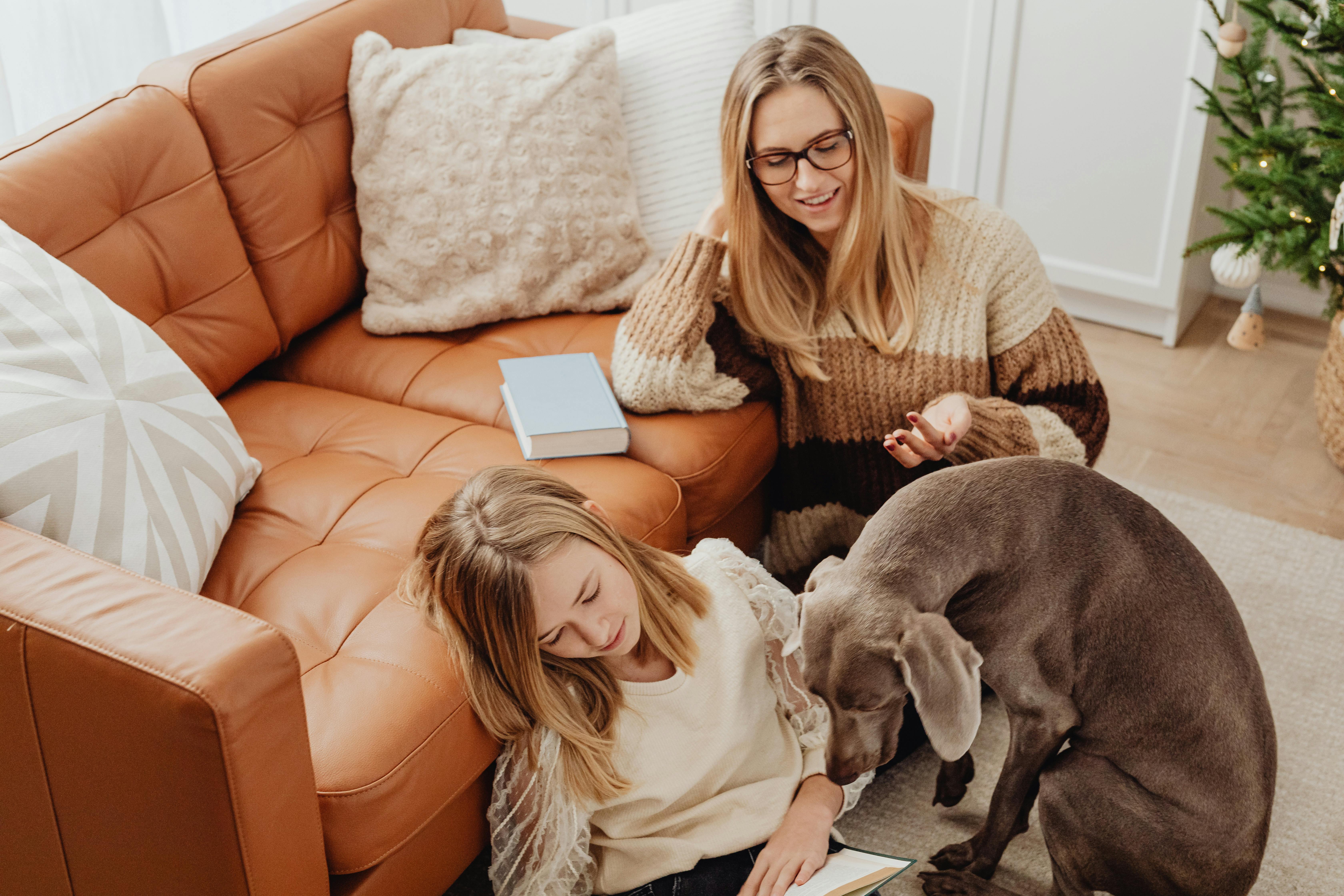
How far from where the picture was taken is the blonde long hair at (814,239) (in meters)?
1.64

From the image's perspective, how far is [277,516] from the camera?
1.65 meters

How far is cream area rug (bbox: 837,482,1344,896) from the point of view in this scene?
1.62m

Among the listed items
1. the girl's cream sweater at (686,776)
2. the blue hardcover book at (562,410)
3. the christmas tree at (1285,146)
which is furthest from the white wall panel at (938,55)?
the girl's cream sweater at (686,776)

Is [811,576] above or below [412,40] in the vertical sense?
below

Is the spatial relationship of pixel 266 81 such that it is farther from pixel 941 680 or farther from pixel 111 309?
pixel 941 680

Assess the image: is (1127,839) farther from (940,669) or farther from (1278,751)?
(1278,751)

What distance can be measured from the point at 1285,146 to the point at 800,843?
5.92 feet

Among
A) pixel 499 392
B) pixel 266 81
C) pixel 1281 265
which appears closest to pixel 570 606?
pixel 499 392

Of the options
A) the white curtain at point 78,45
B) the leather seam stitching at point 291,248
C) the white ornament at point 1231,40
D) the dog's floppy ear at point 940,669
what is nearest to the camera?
the dog's floppy ear at point 940,669

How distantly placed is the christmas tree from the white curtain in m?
2.18

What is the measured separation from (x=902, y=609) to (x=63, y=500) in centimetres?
95

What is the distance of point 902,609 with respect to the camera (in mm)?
1138

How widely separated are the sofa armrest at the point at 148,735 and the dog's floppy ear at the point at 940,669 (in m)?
0.59

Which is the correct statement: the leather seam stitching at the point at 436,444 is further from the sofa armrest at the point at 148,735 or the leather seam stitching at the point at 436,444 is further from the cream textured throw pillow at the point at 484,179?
the sofa armrest at the point at 148,735
